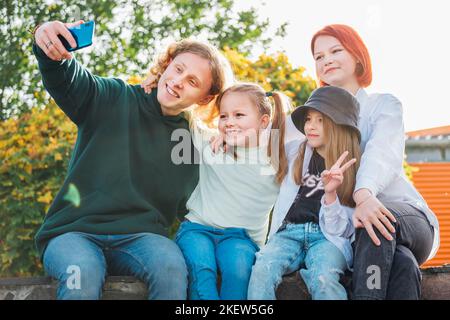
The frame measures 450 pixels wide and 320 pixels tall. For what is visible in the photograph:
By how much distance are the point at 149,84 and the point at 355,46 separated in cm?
100

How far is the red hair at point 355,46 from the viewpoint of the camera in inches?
120

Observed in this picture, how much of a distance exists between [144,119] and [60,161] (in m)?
2.67

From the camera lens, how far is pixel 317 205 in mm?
2697

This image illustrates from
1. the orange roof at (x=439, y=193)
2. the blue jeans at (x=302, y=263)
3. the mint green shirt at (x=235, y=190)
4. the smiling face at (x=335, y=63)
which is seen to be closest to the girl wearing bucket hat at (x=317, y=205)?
the blue jeans at (x=302, y=263)

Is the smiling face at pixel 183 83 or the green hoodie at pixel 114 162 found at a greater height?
the smiling face at pixel 183 83

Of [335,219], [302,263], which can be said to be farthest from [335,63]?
[302,263]

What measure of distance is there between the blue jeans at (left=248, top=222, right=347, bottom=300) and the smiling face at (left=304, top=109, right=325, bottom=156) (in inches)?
14.5

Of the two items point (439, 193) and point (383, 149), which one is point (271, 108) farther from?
point (439, 193)

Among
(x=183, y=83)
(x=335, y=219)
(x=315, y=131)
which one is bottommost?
(x=335, y=219)

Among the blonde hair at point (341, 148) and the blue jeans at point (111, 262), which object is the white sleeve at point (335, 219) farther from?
the blue jeans at point (111, 262)

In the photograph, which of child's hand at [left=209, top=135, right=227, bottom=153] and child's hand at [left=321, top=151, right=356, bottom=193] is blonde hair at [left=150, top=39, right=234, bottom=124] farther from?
child's hand at [left=321, top=151, right=356, bottom=193]

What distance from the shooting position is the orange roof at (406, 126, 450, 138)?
458 inches

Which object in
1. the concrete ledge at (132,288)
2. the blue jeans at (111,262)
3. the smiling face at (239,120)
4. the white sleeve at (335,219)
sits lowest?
the concrete ledge at (132,288)

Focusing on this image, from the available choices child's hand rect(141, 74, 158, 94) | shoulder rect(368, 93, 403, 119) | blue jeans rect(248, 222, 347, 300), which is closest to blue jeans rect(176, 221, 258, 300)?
blue jeans rect(248, 222, 347, 300)
